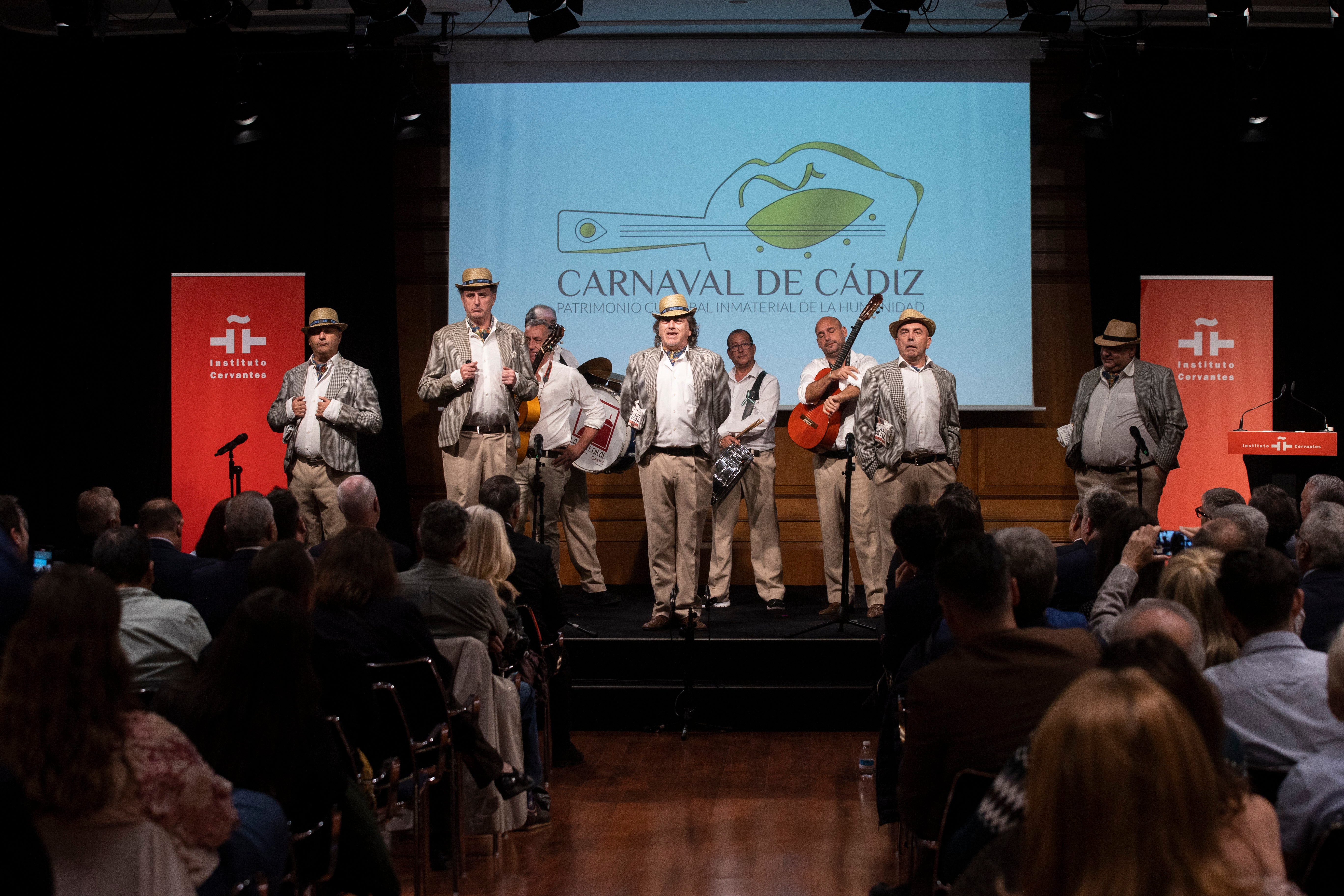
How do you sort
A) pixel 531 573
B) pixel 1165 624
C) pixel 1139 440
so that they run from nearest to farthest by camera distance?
pixel 1165 624
pixel 531 573
pixel 1139 440

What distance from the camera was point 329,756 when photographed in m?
2.42

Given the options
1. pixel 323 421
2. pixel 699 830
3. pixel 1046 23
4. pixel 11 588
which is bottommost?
pixel 699 830

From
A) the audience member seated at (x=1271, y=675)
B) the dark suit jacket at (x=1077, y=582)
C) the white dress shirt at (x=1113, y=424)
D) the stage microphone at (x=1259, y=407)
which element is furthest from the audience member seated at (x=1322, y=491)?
the audience member seated at (x=1271, y=675)

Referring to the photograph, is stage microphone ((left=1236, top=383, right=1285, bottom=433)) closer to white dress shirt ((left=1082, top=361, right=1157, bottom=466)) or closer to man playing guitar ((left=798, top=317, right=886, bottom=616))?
white dress shirt ((left=1082, top=361, right=1157, bottom=466))

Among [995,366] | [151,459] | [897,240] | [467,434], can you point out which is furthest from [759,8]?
[151,459]

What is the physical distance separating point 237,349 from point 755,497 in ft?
11.5

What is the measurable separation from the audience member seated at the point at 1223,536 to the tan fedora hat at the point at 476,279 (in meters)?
4.30

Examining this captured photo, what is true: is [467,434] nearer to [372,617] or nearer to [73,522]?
[73,522]

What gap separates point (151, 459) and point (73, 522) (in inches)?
24.3

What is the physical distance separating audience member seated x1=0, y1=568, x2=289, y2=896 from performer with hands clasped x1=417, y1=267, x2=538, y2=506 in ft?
16.1

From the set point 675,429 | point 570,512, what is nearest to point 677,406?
point 675,429

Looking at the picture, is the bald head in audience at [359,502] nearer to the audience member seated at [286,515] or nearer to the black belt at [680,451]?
the audience member seated at [286,515]

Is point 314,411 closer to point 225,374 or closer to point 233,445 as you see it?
point 233,445

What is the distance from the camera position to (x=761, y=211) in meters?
8.09
